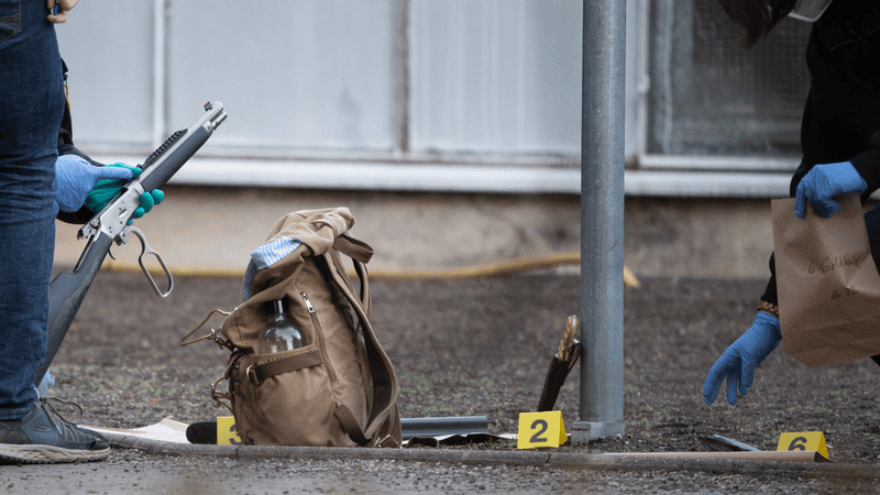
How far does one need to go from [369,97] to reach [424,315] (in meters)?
1.84

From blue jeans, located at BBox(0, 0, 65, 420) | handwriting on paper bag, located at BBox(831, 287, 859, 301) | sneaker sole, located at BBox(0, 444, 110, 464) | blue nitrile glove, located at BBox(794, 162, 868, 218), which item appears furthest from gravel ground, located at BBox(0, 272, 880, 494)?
blue nitrile glove, located at BBox(794, 162, 868, 218)

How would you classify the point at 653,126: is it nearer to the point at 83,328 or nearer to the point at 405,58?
the point at 405,58

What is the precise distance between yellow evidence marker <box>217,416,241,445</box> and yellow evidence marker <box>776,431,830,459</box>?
1278mm

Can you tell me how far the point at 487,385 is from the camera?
3.69 m

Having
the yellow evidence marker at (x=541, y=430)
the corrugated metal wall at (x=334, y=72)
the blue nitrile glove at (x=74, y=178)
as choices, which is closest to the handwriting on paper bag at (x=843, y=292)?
the yellow evidence marker at (x=541, y=430)

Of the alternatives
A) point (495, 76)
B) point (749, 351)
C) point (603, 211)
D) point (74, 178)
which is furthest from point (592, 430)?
point (495, 76)

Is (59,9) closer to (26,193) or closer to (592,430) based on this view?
(26,193)

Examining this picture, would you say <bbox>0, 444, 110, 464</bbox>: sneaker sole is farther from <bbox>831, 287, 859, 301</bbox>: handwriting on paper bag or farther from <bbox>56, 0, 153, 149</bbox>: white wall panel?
<bbox>56, 0, 153, 149</bbox>: white wall panel

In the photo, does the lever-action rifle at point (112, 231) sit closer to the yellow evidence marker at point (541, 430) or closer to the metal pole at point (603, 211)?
the yellow evidence marker at point (541, 430)

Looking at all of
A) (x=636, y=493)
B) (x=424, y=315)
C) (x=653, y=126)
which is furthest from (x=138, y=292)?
(x=636, y=493)

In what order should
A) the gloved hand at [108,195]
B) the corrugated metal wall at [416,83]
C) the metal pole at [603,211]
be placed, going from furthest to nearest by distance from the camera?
1. the corrugated metal wall at [416,83]
2. the gloved hand at [108,195]
3. the metal pole at [603,211]

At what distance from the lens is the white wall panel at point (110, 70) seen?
647 cm

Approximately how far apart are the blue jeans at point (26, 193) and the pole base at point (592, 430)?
126 cm

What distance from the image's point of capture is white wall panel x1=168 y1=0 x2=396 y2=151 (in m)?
6.43
